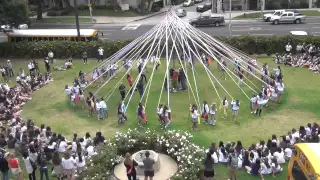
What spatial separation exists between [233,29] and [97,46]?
15708 mm

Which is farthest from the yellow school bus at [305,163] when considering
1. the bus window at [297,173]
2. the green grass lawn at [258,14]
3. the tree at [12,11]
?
the green grass lawn at [258,14]

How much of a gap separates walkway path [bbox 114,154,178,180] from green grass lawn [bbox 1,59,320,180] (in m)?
1.89

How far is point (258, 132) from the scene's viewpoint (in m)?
19.0

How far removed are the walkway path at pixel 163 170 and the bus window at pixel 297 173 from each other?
4816 millimetres

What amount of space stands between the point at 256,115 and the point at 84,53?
15.8m

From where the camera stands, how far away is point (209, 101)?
22.8 meters

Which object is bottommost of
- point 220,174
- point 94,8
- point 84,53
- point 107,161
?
point 220,174

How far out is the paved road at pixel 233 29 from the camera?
38.3m

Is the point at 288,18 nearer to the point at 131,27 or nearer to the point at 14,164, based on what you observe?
the point at 131,27

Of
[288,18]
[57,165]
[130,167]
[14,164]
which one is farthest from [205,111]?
[288,18]

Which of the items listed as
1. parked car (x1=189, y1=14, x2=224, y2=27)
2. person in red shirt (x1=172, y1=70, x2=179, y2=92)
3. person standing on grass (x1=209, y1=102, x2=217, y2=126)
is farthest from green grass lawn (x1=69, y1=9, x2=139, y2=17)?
person standing on grass (x1=209, y1=102, x2=217, y2=126)

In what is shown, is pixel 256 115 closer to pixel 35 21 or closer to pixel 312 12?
pixel 312 12

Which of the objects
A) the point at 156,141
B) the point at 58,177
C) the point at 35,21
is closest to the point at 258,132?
the point at 156,141

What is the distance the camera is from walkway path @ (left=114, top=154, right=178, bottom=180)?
14.8 m
